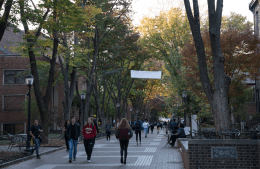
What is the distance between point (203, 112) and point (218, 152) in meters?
16.6

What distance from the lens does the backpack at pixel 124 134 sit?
11.3m

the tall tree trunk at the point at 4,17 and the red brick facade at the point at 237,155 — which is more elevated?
the tall tree trunk at the point at 4,17

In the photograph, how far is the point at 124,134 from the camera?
11367 mm

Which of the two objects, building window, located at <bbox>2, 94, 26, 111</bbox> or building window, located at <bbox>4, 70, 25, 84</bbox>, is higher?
building window, located at <bbox>4, 70, 25, 84</bbox>

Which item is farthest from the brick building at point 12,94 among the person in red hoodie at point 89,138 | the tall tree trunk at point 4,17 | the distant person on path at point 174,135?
the person in red hoodie at point 89,138

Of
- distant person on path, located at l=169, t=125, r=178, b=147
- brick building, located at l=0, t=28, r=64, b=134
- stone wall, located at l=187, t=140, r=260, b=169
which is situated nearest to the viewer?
stone wall, located at l=187, t=140, r=260, b=169

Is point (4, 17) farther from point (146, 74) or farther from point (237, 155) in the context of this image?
point (146, 74)

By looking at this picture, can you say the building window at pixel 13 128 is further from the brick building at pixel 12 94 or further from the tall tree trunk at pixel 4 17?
the tall tree trunk at pixel 4 17

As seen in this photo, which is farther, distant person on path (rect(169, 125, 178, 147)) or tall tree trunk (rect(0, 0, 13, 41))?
distant person on path (rect(169, 125, 178, 147))

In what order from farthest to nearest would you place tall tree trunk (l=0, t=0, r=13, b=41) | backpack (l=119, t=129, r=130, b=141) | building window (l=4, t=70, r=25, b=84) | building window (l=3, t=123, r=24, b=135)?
building window (l=4, t=70, r=25, b=84) < building window (l=3, t=123, r=24, b=135) < tall tree trunk (l=0, t=0, r=13, b=41) < backpack (l=119, t=129, r=130, b=141)

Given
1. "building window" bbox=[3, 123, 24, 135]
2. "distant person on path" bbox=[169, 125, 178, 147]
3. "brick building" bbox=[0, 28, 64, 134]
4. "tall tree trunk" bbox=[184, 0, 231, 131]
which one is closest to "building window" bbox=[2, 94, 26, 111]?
"brick building" bbox=[0, 28, 64, 134]

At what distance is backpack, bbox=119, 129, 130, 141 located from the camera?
37.1 feet

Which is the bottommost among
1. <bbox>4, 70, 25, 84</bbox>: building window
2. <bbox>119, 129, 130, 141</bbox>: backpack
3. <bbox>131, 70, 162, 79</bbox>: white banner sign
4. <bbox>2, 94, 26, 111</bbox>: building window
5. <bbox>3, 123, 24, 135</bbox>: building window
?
<bbox>3, 123, 24, 135</bbox>: building window

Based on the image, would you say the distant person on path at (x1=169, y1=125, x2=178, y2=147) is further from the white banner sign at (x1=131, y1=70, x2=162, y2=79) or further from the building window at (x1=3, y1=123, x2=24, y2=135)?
the building window at (x1=3, y1=123, x2=24, y2=135)
